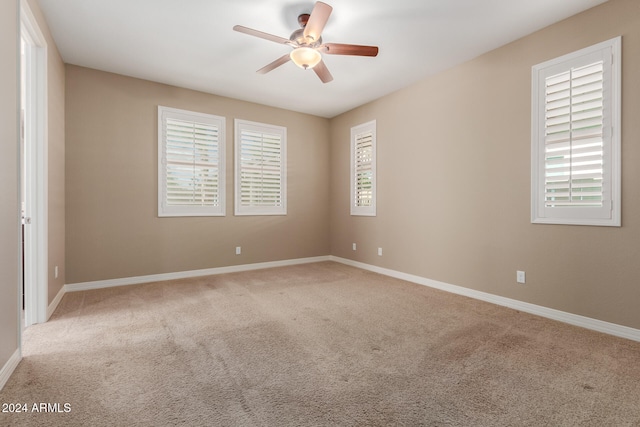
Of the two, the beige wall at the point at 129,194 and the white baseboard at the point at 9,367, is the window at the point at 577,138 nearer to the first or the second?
the beige wall at the point at 129,194

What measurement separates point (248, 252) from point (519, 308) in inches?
155

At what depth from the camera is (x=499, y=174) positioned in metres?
3.50

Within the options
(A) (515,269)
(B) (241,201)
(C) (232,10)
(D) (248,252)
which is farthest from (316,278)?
(C) (232,10)

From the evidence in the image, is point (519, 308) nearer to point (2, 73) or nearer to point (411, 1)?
point (411, 1)

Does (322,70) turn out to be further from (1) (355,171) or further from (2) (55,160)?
(2) (55,160)

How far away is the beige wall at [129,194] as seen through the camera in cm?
394

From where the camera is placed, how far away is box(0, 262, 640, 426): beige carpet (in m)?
1.62

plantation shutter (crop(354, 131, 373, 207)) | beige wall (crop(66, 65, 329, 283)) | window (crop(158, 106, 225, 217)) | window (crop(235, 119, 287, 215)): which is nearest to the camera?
beige wall (crop(66, 65, 329, 283))

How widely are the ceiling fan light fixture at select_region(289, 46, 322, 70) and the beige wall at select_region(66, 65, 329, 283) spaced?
2544 millimetres

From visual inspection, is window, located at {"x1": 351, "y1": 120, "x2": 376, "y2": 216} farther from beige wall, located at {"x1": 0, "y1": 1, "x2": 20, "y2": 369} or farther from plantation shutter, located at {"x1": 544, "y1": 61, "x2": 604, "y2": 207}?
beige wall, located at {"x1": 0, "y1": 1, "x2": 20, "y2": 369}

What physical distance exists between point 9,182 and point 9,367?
1170 millimetres

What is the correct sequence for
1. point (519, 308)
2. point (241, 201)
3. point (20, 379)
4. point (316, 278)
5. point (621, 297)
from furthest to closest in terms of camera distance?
point (241, 201), point (316, 278), point (519, 308), point (621, 297), point (20, 379)

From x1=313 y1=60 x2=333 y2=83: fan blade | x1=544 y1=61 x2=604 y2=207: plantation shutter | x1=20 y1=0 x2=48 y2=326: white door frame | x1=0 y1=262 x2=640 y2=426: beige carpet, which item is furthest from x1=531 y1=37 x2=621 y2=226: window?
x1=20 y1=0 x2=48 y2=326: white door frame

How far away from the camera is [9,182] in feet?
6.51
